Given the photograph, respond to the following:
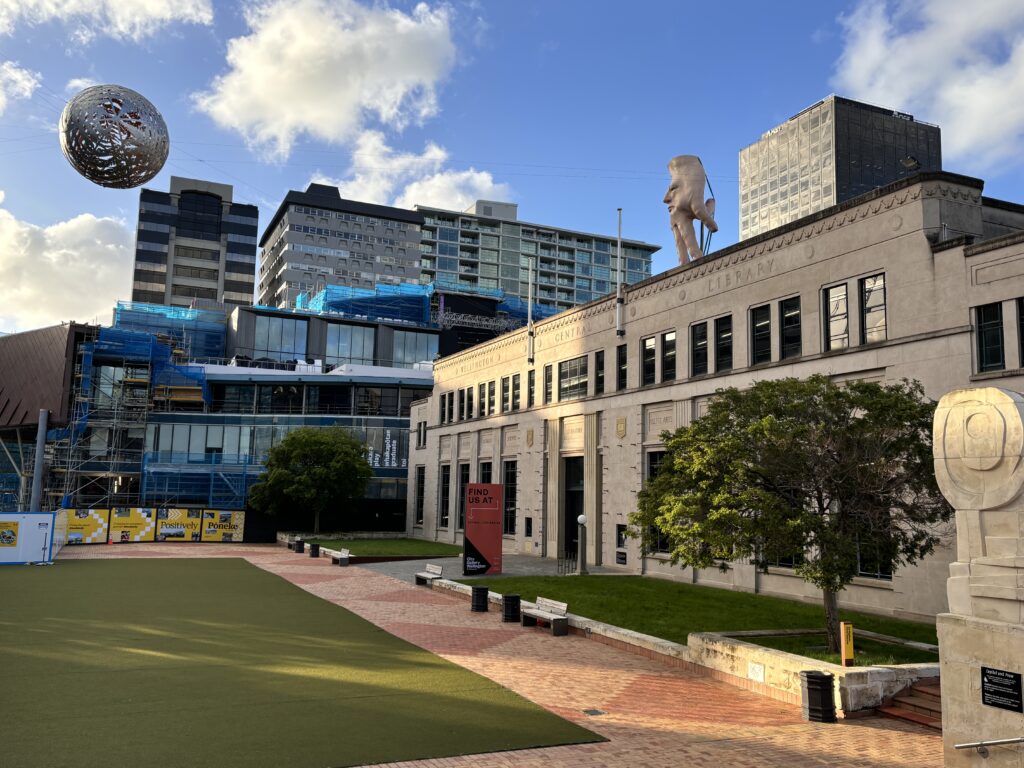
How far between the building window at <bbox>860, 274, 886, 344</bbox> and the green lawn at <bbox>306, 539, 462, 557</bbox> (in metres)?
26.0

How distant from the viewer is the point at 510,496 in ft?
153

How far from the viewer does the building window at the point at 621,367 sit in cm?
3669

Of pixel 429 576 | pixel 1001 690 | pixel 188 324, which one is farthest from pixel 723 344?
pixel 188 324

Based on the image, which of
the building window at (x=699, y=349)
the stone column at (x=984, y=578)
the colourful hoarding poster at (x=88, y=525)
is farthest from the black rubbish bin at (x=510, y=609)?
the colourful hoarding poster at (x=88, y=525)

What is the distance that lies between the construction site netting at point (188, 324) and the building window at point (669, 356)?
70.7 metres

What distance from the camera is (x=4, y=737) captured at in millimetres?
10945

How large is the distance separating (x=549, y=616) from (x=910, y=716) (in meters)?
9.50

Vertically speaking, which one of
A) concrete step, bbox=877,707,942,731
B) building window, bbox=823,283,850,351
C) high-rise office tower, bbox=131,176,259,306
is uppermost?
high-rise office tower, bbox=131,176,259,306

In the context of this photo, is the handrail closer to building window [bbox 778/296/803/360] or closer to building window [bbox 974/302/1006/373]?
building window [bbox 974/302/1006/373]

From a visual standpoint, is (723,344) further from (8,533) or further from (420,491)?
(420,491)

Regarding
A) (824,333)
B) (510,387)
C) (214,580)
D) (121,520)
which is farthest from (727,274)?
(121,520)

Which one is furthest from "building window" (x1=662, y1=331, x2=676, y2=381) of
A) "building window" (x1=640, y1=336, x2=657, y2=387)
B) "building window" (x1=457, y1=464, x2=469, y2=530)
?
"building window" (x1=457, y1=464, x2=469, y2=530)

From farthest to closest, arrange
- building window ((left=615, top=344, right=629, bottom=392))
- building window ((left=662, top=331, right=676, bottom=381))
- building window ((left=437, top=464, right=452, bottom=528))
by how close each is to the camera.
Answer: building window ((left=437, top=464, right=452, bottom=528)), building window ((left=615, top=344, right=629, bottom=392)), building window ((left=662, top=331, right=676, bottom=381))

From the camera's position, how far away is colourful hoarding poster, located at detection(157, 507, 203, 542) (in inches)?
2080
